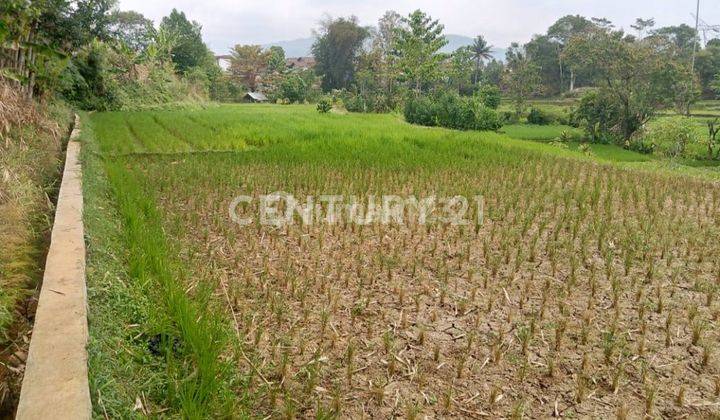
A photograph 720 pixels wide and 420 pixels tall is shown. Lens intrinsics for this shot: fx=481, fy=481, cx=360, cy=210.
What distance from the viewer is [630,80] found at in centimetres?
2242

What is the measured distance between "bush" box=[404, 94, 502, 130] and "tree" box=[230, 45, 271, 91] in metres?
26.7

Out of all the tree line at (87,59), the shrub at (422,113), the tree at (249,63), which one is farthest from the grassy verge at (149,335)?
the tree at (249,63)

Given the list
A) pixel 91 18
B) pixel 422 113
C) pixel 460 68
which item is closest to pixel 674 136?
pixel 422 113

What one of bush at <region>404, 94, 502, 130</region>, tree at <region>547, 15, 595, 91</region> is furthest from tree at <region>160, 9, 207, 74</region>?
tree at <region>547, 15, 595, 91</region>

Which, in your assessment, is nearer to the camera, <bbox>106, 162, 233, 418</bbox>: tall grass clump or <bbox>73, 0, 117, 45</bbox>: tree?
→ <bbox>106, 162, 233, 418</bbox>: tall grass clump

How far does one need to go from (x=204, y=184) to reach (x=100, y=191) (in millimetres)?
1202

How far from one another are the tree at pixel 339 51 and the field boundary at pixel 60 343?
39630mm

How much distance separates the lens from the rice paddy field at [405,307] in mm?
1972

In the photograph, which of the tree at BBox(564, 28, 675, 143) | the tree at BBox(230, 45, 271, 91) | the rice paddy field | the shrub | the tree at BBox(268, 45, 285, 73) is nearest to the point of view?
the rice paddy field

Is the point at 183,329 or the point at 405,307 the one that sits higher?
the point at 183,329

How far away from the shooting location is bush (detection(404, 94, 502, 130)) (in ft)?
63.9

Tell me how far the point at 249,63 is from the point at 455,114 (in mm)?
29244

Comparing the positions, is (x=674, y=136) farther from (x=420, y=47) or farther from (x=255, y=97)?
(x=255, y=97)

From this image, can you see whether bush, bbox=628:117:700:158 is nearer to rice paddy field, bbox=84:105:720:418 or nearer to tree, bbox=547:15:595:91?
rice paddy field, bbox=84:105:720:418
